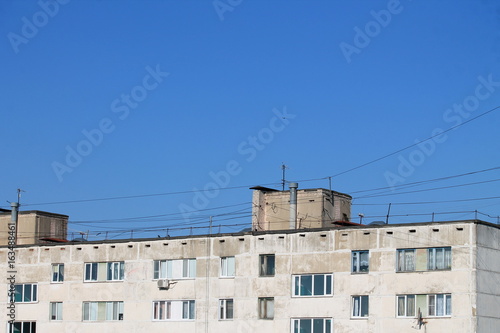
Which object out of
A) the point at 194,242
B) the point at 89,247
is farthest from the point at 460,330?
the point at 89,247

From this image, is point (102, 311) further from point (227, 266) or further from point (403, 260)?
point (403, 260)

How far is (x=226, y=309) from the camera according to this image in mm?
70125

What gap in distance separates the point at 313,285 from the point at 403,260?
6.45 meters

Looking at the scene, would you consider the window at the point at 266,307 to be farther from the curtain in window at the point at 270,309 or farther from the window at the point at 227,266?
the window at the point at 227,266

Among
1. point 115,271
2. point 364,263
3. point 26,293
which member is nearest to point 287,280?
point 364,263

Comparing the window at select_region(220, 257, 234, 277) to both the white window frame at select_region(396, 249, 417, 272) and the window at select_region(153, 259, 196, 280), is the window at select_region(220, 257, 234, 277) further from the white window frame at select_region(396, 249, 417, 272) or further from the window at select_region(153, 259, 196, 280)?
the white window frame at select_region(396, 249, 417, 272)

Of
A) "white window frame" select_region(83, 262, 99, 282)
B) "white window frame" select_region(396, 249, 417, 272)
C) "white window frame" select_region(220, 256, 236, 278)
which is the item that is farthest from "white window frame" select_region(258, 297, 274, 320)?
"white window frame" select_region(83, 262, 99, 282)

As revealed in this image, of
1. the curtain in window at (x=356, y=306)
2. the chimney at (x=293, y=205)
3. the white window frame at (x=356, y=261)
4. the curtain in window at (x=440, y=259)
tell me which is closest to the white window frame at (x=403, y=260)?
the curtain in window at (x=440, y=259)

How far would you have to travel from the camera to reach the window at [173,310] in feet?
236

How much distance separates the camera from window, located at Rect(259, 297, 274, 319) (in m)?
68.2

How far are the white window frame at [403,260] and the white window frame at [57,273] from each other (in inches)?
1064

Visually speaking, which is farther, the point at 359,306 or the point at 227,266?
the point at 227,266

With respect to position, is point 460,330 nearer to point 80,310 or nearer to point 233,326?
point 233,326

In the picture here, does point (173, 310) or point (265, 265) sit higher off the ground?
point (265, 265)
